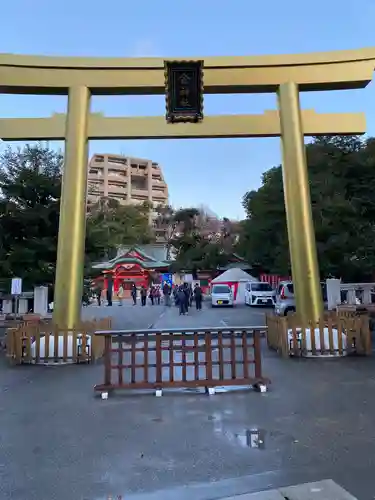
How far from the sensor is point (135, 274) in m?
47.2

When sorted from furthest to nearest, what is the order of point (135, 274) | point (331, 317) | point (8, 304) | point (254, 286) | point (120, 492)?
point (135, 274), point (254, 286), point (8, 304), point (331, 317), point (120, 492)

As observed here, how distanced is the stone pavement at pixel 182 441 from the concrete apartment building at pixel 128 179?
71.0 meters

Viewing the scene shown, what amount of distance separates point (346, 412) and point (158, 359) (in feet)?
9.12

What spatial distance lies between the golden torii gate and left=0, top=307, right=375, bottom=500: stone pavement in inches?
154

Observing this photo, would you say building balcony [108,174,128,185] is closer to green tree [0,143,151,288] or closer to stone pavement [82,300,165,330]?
stone pavement [82,300,165,330]

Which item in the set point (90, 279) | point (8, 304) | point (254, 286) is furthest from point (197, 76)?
point (254, 286)

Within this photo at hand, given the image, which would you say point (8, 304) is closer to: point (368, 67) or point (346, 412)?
point (346, 412)

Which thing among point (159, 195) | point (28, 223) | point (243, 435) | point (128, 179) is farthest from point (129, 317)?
point (159, 195)

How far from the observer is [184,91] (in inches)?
389

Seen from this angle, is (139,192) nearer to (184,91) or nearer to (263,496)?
(184,91)

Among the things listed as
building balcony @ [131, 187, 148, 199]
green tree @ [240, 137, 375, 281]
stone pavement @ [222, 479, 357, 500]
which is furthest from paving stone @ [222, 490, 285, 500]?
building balcony @ [131, 187, 148, 199]

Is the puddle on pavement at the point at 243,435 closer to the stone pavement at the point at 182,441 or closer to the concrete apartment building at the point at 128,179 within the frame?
the stone pavement at the point at 182,441

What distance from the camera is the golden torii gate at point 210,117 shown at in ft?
32.3

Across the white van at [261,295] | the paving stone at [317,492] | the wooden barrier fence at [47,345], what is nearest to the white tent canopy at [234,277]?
the white van at [261,295]
